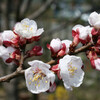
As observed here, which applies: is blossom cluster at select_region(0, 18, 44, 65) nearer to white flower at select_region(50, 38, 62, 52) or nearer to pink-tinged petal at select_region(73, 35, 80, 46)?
white flower at select_region(50, 38, 62, 52)

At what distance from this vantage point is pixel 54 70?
1.18m

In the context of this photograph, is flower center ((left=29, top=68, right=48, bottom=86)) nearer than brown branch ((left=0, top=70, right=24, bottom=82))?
No

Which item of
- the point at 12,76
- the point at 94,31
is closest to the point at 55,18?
the point at 94,31

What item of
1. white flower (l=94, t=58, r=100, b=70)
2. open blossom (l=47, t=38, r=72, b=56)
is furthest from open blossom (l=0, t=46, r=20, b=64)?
white flower (l=94, t=58, r=100, b=70)

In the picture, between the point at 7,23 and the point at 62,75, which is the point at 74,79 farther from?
the point at 7,23

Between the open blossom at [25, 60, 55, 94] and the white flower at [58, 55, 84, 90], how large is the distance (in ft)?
0.26

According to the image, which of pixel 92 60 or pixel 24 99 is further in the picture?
pixel 24 99

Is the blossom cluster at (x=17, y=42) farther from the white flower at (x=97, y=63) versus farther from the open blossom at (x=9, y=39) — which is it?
the white flower at (x=97, y=63)

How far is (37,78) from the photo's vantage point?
1.32m

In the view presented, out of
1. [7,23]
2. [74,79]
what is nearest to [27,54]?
[74,79]

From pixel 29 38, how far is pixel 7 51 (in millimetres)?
169

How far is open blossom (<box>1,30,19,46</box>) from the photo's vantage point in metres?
1.31

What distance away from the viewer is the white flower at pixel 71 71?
45.6 inches

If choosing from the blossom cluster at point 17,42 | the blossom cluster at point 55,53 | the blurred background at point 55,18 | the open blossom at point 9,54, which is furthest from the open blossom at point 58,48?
the blurred background at point 55,18
